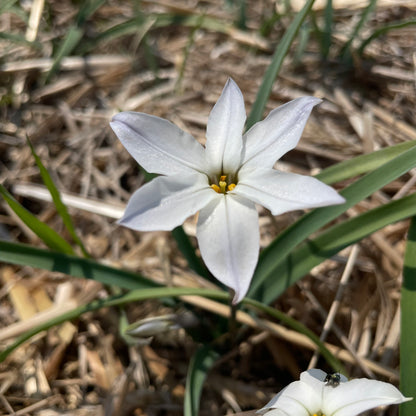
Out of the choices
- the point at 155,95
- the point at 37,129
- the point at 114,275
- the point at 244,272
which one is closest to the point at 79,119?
the point at 37,129

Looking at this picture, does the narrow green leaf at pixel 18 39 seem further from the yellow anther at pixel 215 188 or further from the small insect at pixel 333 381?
the small insect at pixel 333 381

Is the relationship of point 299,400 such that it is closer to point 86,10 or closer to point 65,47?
point 65,47

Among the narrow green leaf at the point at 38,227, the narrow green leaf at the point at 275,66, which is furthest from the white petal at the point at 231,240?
the narrow green leaf at the point at 38,227

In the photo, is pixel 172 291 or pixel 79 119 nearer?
pixel 172 291

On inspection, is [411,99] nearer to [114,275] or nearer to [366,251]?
[366,251]

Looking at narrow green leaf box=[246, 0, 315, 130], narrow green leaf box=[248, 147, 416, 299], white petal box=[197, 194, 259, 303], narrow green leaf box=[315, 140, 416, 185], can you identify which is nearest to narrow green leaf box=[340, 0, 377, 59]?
Answer: narrow green leaf box=[246, 0, 315, 130]

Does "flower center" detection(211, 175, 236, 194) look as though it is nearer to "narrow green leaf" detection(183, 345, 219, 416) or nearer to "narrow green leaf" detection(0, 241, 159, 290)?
"narrow green leaf" detection(0, 241, 159, 290)
